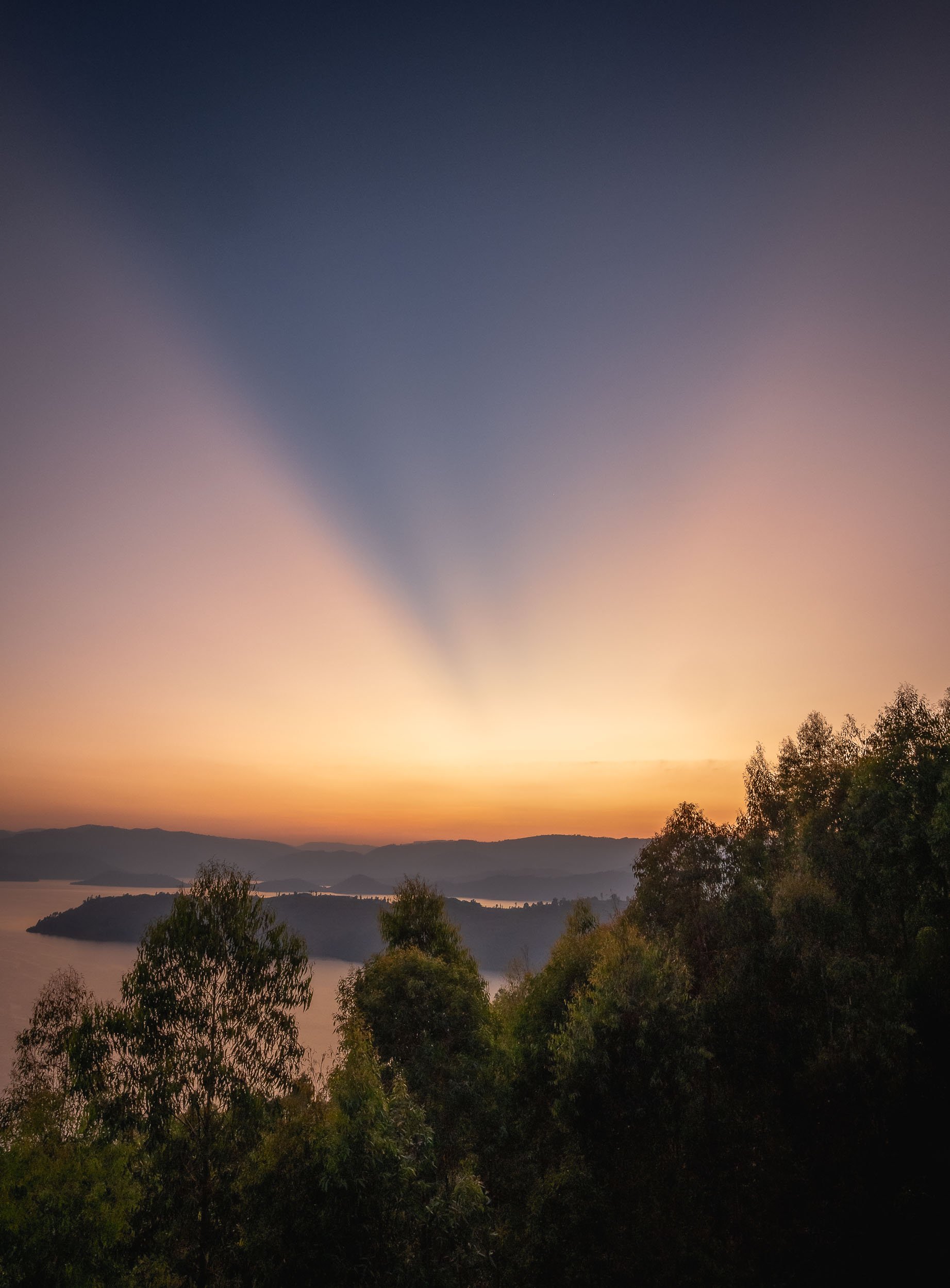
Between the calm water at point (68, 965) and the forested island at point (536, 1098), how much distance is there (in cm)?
2862

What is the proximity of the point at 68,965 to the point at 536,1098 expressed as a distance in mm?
151475

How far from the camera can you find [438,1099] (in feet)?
85.3

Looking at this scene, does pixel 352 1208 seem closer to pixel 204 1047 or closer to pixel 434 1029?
pixel 204 1047

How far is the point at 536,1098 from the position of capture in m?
28.2

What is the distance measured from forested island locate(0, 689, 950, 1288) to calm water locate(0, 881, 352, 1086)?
93.9 feet

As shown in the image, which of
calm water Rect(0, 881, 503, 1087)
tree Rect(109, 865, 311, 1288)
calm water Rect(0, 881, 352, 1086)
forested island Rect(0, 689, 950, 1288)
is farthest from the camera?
calm water Rect(0, 881, 352, 1086)

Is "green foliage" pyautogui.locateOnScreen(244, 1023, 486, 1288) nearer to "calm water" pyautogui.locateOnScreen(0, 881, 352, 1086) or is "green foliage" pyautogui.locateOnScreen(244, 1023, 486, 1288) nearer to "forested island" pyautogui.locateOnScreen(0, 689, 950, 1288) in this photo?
"forested island" pyautogui.locateOnScreen(0, 689, 950, 1288)

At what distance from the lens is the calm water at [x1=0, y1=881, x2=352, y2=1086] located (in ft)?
274

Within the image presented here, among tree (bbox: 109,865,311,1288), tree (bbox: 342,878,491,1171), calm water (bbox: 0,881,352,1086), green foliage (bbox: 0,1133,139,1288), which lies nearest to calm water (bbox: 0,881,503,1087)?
calm water (bbox: 0,881,352,1086)

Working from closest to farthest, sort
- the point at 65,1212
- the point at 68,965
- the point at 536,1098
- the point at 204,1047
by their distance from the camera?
the point at 65,1212
the point at 204,1047
the point at 536,1098
the point at 68,965

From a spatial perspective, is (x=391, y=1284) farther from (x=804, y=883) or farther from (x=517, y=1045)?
(x=804, y=883)

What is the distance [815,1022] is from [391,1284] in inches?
873

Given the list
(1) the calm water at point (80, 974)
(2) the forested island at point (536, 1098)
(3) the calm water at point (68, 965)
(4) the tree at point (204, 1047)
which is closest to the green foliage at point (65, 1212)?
(2) the forested island at point (536, 1098)

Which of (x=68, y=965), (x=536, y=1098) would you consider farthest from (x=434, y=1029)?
(x=68, y=965)
